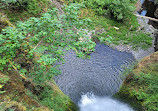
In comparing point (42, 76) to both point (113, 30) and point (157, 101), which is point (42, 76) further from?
point (113, 30)

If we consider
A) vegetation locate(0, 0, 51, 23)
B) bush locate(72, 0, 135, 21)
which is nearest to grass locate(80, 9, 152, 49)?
bush locate(72, 0, 135, 21)

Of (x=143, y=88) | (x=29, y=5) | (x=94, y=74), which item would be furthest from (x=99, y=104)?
(x=29, y=5)

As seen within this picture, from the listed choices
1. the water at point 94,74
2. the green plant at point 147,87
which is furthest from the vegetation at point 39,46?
the water at point 94,74

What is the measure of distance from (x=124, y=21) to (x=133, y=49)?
418 centimetres

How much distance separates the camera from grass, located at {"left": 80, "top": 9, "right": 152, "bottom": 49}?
38.9ft

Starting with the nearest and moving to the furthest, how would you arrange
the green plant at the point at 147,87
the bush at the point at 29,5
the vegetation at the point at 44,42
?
the vegetation at the point at 44,42
the green plant at the point at 147,87
the bush at the point at 29,5

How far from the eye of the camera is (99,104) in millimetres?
6914

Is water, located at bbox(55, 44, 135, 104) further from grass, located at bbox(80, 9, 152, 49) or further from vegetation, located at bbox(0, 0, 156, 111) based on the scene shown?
grass, located at bbox(80, 9, 152, 49)

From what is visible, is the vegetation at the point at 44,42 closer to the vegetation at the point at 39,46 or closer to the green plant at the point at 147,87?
the vegetation at the point at 39,46

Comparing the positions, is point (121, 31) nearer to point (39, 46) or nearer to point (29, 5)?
point (29, 5)

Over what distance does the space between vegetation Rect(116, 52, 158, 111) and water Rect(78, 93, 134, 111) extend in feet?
1.74

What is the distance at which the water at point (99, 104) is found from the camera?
668cm

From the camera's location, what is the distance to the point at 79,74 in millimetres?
8281

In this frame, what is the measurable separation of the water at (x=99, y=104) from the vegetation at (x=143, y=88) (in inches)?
20.8
